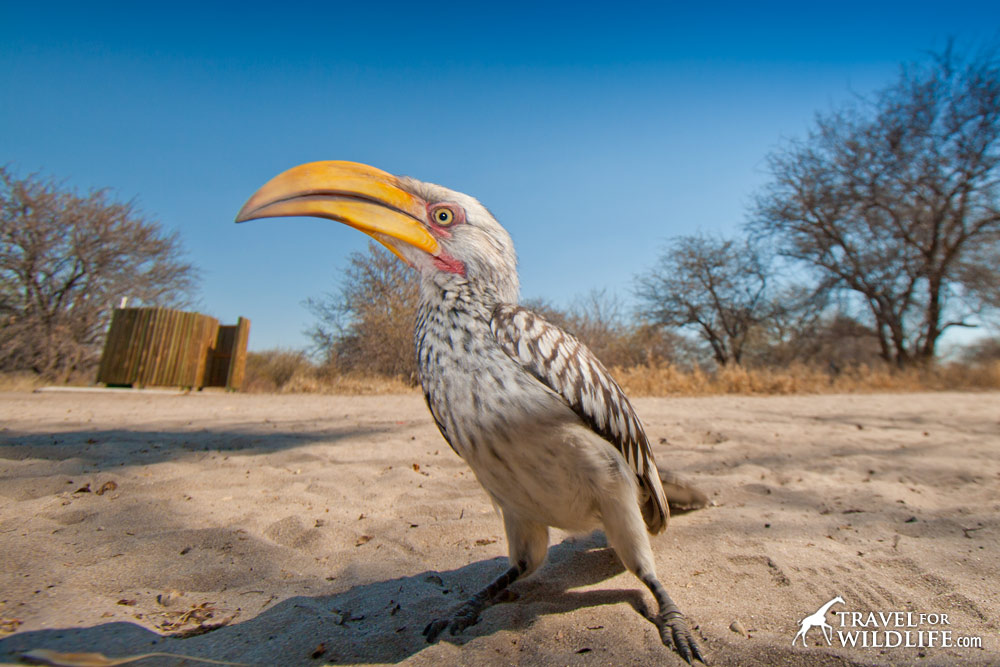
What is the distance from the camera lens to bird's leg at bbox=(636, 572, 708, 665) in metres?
1.50

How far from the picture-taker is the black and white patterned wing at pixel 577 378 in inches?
67.9

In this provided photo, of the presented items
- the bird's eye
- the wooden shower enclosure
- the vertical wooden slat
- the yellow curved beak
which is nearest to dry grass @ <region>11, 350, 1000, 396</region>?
the vertical wooden slat

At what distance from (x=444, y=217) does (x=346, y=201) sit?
16.1 inches

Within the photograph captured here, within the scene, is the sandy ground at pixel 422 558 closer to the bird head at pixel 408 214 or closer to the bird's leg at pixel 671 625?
the bird's leg at pixel 671 625

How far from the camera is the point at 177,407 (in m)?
7.15

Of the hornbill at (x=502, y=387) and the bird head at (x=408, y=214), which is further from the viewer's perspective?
the bird head at (x=408, y=214)

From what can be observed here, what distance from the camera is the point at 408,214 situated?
206 cm

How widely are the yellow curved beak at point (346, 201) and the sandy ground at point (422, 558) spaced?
4.58 feet

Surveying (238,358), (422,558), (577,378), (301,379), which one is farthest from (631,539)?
(301,379)

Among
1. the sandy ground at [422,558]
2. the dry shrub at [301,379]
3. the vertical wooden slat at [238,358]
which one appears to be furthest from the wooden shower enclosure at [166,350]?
the sandy ground at [422,558]

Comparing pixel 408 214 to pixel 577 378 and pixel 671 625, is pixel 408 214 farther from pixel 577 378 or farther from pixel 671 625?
pixel 671 625

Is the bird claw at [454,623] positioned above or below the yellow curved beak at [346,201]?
below

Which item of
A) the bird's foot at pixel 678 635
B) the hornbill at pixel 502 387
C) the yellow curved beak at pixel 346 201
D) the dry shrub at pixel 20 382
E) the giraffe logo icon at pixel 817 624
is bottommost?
the dry shrub at pixel 20 382

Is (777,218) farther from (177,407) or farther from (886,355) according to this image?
(177,407)
